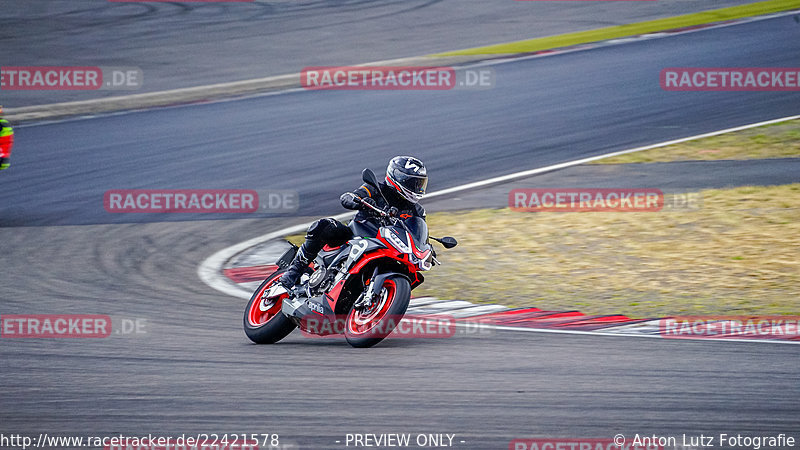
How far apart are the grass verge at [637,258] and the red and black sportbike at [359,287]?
2.33 m

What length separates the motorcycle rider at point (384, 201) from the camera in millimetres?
8039

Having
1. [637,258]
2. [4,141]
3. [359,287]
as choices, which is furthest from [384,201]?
[4,141]

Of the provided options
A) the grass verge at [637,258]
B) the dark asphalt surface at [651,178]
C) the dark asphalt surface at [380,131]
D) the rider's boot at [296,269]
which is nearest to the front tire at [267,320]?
the rider's boot at [296,269]

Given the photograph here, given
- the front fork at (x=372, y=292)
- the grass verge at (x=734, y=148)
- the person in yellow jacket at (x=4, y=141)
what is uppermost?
the person in yellow jacket at (x=4, y=141)

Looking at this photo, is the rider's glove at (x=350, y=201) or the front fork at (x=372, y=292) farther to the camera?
the rider's glove at (x=350, y=201)

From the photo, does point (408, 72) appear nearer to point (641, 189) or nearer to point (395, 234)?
point (641, 189)

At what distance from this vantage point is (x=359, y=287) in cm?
810

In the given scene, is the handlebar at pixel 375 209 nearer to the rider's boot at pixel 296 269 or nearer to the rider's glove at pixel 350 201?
the rider's glove at pixel 350 201

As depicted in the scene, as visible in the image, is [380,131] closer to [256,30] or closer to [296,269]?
[256,30]

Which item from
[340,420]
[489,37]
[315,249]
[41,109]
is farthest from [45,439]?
[489,37]

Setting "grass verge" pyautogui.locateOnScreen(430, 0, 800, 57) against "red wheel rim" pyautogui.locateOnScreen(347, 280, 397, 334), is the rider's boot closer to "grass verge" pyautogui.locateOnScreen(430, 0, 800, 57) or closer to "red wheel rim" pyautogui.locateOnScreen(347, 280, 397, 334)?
"red wheel rim" pyautogui.locateOnScreen(347, 280, 397, 334)

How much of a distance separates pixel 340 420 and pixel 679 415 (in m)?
1.92

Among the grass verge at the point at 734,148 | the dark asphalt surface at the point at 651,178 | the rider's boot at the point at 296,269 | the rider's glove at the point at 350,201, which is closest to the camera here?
the rider's glove at the point at 350,201

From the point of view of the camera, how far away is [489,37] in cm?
2384
